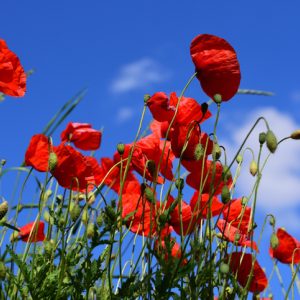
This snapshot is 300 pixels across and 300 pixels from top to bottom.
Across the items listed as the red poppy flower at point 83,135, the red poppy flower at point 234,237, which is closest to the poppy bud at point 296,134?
the red poppy flower at point 234,237

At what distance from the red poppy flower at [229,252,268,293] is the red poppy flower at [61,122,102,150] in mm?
695

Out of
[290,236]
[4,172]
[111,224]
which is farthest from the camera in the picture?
[290,236]

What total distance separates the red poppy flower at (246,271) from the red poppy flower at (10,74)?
703 mm

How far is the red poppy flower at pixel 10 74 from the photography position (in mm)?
1666

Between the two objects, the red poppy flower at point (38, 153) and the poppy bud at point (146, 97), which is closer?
the poppy bud at point (146, 97)

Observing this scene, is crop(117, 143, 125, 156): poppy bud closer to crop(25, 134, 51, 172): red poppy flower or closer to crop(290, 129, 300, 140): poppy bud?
crop(25, 134, 51, 172): red poppy flower

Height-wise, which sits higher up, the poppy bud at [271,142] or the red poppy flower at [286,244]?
the red poppy flower at [286,244]

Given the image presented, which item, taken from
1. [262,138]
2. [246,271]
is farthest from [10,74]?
[246,271]

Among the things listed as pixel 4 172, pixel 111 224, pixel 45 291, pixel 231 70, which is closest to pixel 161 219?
pixel 111 224

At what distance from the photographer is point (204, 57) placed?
1768 mm

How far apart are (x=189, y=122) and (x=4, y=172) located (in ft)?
2.11

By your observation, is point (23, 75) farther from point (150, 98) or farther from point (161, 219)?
point (161, 219)

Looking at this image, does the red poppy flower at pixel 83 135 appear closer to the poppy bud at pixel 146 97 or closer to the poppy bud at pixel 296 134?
the poppy bud at pixel 146 97

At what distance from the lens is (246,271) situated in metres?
1.94
